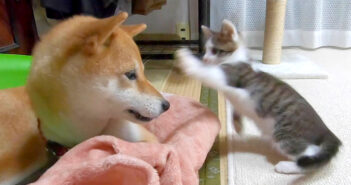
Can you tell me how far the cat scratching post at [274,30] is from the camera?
1904 mm

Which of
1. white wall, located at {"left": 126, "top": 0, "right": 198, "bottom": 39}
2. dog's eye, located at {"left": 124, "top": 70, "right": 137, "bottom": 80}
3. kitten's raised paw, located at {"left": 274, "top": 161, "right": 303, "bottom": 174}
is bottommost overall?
kitten's raised paw, located at {"left": 274, "top": 161, "right": 303, "bottom": 174}

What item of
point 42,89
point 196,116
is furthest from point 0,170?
point 196,116

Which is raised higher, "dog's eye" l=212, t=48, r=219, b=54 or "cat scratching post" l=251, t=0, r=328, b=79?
"dog's eye" l=212, t=48, r=219, b=54

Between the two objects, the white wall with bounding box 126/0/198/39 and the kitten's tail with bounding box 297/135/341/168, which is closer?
the kitten's tail with bounding box 297/135/341/168

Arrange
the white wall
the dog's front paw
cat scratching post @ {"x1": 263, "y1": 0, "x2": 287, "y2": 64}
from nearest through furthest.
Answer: the dog's front paw
cat scratching post @ {"x1": 263, "y1": 0, "x2": 287, "y2": 64}
the white wall

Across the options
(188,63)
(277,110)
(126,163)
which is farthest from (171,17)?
(126,163)

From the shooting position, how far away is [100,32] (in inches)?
26.6

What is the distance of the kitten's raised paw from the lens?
950mm

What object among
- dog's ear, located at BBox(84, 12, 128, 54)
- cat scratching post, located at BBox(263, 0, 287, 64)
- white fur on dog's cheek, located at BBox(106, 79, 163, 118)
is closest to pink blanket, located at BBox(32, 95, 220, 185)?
white fur on dog's cheek, located at BBox(106, 79, 163, 118)

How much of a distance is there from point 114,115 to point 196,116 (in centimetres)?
33

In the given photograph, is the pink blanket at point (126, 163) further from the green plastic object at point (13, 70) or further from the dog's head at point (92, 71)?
the green plastic object at point (13, 70)

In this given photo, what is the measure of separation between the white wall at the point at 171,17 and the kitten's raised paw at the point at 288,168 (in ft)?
5.76

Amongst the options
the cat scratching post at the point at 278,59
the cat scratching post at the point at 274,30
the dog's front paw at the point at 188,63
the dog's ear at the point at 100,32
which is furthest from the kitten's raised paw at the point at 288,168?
the cat scratching post at the point at 274,30

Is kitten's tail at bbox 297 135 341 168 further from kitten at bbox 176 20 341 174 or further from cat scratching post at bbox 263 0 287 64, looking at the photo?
cat scratching post at bbox 263 0 287 64
